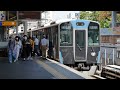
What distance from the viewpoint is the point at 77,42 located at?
21.6 metres

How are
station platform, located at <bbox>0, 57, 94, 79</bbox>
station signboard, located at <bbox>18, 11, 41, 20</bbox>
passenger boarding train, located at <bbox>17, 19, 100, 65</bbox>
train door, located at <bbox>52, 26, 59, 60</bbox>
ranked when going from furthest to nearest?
station signboard, located at <bbox>18, 11, 41, 20</bbox> < train door, located at <bbox>52, 26, 59, 60</bbox> < passenger boarding train, located at <bbox>17, 19, 100, 65</bbox> < station platform, located at <bbox>0, 57, 94, 79</bbox>

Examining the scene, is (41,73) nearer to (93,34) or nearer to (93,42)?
(93,42)

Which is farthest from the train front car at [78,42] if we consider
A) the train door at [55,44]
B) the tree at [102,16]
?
the tree at [102,16]

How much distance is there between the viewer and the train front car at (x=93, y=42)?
21594mm

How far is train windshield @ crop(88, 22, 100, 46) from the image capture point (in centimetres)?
2170

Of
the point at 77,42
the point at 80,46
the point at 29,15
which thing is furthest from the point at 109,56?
the point at 29,15

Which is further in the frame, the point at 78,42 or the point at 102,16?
the point at 102,16

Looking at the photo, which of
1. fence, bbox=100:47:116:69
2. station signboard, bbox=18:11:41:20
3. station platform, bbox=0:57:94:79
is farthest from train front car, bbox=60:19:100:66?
station platform, bbox=0:57:94:79

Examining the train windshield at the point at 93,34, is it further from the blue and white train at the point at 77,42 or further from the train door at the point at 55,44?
the train door at the point at 55,44

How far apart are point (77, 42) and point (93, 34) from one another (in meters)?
1.19

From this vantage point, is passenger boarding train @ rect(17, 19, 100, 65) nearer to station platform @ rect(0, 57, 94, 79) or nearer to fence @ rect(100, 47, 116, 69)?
fence @ rect(100, 47, 116, 69)
